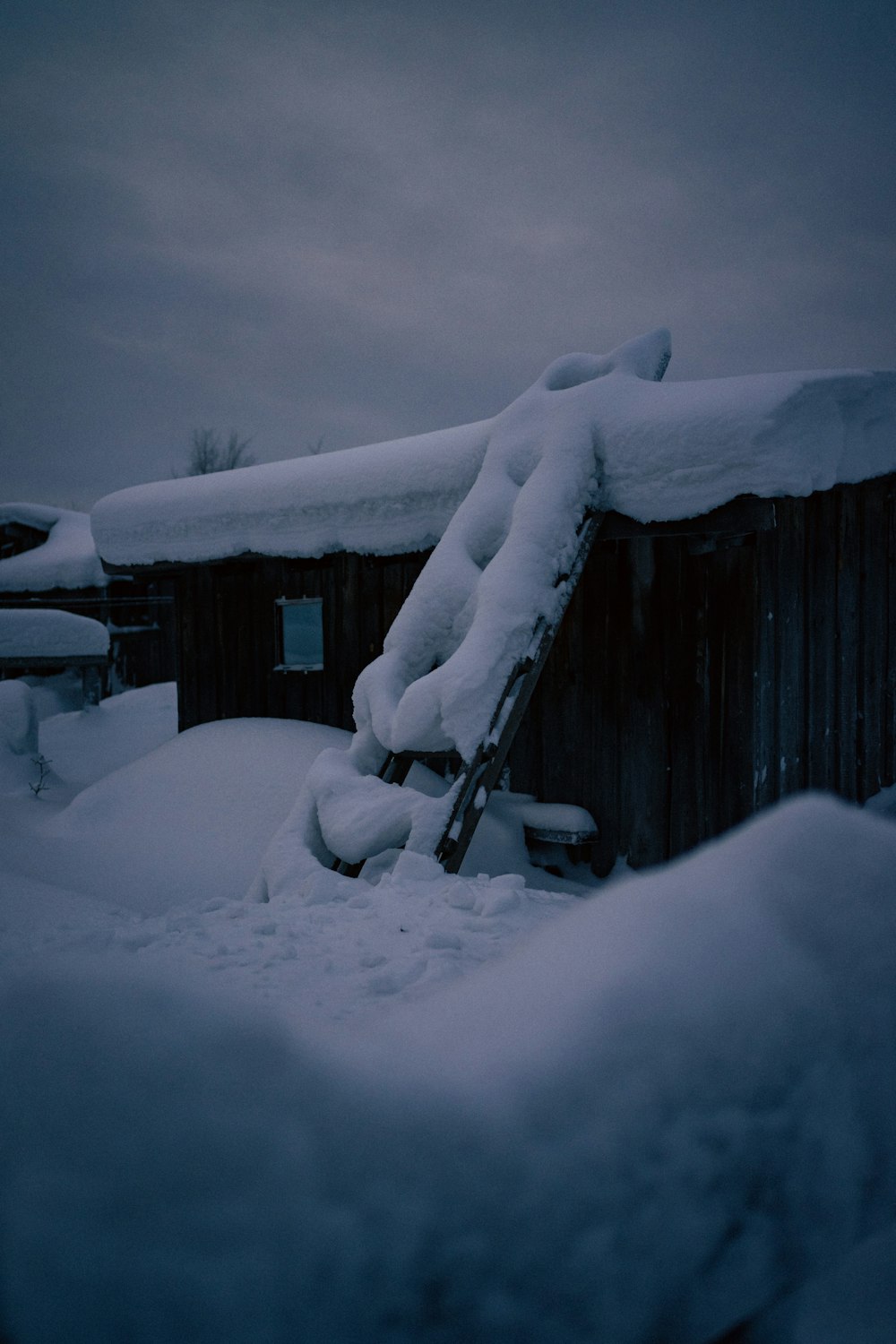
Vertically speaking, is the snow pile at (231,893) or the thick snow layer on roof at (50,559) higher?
the thick snow layer on roof at (50,559)

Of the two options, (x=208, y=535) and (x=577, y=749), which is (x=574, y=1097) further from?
(x=208, y=535)

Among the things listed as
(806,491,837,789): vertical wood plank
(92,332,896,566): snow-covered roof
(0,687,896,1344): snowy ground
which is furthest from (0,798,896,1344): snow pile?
(806,491,837,789): vertical wood plank

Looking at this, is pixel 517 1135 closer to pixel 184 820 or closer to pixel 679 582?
pixel 679 582

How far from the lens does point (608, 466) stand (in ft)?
17.5

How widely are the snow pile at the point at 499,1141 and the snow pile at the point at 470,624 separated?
10.7 feet

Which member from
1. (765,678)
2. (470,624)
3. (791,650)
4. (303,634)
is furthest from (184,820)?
(303,634)

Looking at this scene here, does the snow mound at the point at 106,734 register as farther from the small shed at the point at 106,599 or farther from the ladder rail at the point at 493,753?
the ladder rail at the point at 493,753

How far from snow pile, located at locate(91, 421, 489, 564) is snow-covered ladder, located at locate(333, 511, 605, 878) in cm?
173

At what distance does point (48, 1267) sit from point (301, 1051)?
0.99ft

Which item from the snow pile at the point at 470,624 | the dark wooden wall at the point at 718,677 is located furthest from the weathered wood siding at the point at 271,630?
the snow pile at the point at 470,624

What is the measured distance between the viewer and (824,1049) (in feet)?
3.28

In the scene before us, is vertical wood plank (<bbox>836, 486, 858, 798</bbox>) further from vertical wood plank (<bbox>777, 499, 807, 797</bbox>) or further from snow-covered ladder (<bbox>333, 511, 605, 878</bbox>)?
snow-covered ladder (<bbox>333, 511, 605, 878</bbox>)

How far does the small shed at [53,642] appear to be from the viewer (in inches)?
596

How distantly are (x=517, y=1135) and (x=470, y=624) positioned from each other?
446 centimetres
